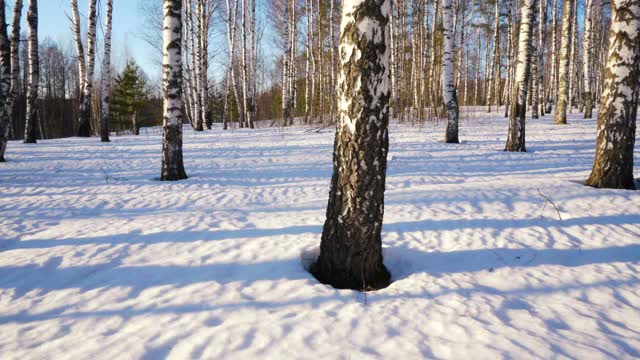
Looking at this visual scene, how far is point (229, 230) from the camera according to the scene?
154 inches

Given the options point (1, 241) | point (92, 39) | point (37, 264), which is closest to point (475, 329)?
point (37, 264)

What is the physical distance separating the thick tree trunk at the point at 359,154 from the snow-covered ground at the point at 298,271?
28cm

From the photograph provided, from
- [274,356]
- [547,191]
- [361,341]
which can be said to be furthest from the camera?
[547,191]

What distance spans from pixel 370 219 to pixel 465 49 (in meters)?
32.8

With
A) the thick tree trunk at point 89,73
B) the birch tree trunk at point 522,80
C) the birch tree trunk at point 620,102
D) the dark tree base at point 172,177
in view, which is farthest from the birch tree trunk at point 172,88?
the thick tree trunk at point 89,73

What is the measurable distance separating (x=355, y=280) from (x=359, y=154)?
1.06 m

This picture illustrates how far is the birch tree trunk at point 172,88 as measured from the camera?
5.67 m

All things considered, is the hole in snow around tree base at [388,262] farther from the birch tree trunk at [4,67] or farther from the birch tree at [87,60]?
the birch tree at [87,60]

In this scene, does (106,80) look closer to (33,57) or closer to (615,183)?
(33,57)

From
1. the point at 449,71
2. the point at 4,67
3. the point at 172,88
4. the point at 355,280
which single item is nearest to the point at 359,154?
the point at 355,280

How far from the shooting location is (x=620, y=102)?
16.0ft

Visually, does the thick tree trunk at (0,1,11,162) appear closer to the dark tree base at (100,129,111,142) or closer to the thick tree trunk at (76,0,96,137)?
the dark tree base at (100,129,111,142)

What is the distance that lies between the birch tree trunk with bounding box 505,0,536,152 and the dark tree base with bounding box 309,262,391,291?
22.3ft

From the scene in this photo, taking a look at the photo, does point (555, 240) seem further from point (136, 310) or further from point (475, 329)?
point (136, 310)
